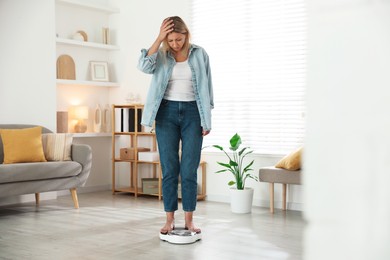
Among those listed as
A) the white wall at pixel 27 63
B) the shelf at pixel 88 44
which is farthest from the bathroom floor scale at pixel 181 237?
the shelf at pixel 88 44

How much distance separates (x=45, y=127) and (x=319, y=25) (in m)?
4.84

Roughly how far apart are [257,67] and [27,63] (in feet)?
7.42

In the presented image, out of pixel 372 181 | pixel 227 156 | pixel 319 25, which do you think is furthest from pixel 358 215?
pixel 227 156

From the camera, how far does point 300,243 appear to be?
333 centimetres

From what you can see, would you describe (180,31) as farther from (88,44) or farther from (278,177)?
(88,44)

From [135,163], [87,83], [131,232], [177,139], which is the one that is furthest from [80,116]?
[177,139]

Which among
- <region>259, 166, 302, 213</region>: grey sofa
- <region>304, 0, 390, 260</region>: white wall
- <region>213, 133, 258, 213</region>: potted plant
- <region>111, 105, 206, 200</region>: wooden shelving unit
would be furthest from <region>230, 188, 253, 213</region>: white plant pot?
<region>304, 0, 390, 260</region>: white wall

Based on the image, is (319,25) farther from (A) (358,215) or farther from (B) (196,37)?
(B) (196,37)

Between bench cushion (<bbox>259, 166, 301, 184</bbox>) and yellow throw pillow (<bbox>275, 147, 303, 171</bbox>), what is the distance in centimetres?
4

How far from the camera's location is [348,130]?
66cm

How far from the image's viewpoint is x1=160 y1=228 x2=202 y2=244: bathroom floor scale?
3.24 metres

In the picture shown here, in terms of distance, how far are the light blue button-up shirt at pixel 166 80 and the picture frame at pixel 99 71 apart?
280cm

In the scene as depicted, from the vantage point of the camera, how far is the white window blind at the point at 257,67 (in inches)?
187

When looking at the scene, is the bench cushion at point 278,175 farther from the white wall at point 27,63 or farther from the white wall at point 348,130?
the white wall at point 348,130
